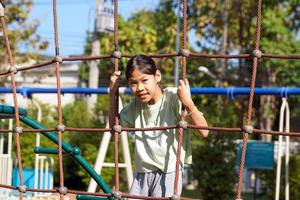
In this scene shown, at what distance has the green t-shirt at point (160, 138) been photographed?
2.95 metres

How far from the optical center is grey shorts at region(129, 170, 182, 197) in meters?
2.95

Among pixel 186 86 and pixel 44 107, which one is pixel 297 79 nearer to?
pixel 44 107

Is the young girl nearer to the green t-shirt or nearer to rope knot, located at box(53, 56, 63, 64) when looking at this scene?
the green t-shirt

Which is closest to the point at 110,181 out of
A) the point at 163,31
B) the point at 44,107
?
the point at 44,107

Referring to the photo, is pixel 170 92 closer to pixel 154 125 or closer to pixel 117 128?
pixel 154 125

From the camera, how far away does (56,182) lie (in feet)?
36.2

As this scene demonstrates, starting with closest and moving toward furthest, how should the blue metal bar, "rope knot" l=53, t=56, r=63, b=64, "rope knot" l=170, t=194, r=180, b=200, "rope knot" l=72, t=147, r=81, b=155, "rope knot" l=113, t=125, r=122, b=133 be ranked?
"rope knot" l=170, t=194, r=180, b=200
"rope knot" l=113, t=125, r=122, b=133
"rope knot" l=53, t=56, r=63, b=64
"rope knot" l=72, t=147, r=81, b=155
the blue metal bar

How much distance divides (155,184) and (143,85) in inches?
18.1

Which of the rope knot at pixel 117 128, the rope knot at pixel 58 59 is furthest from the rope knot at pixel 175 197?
the rope knot at pixel 58 59

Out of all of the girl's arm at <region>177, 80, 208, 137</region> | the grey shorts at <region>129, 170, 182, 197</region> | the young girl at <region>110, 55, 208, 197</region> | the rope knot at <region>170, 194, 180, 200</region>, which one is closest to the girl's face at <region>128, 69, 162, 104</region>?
the young girl at <region>110, 55, 208, 197</region>

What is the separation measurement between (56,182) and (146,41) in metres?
4.59

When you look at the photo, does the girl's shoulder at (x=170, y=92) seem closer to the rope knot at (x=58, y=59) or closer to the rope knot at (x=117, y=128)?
the rope knot at (x=117, y=128)

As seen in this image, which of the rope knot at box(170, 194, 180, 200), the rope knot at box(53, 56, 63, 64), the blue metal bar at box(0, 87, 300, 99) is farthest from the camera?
the blue metal bar at box(0, 87, 300, 99)

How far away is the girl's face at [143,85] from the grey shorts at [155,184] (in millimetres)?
348
